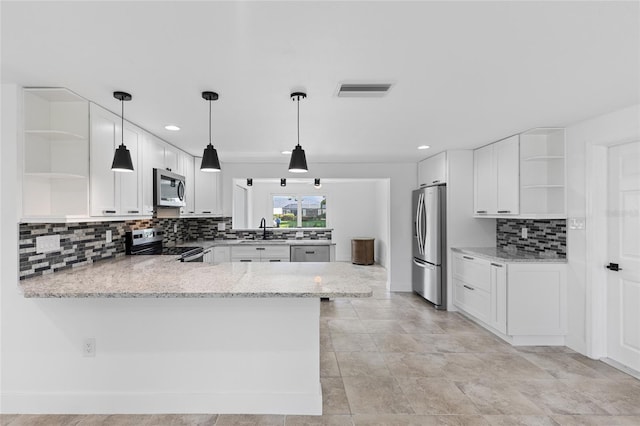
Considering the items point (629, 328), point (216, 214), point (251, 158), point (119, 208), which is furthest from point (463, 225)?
point (119, 208)

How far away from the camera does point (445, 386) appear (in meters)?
2.66

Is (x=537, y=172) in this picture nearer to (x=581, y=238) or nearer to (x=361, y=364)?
(x=581, y=238)

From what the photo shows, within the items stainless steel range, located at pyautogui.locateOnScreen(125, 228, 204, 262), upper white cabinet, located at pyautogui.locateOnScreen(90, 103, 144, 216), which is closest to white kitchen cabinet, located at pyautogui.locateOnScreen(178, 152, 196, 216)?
stainless steel range, located at pyautogui.locateOnScreen(125, 228, 204, 262)

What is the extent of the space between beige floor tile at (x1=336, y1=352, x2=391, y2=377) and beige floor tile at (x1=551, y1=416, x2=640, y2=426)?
1213mm

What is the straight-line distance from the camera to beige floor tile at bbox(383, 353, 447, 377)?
113 inches

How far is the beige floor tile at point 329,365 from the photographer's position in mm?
2857

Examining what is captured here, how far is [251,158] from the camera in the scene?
5066mm

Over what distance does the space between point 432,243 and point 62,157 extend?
4346 millimetres

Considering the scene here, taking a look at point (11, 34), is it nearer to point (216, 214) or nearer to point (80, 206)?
point (80, 206)

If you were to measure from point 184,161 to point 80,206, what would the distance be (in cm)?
219

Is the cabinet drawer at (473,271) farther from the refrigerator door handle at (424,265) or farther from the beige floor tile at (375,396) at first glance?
the beige floor tile at (375,396)

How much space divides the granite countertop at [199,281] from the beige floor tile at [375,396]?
886 mm

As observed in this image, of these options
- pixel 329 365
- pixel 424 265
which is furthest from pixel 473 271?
pixel 329 365

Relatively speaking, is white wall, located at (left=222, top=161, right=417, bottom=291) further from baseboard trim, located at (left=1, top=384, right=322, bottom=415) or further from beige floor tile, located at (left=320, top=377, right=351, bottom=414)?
baseboard trim, located at (left=1, top=384, right=322, bottom=415)
